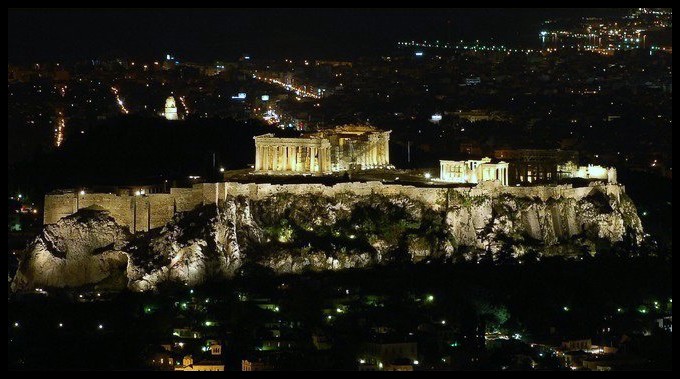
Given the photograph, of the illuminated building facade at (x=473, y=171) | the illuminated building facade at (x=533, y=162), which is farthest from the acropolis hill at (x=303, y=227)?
the illuminated building facade at (x=533, y=162)

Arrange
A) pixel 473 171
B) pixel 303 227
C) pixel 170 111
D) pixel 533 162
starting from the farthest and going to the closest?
pixel 170 111 → pixel 533 162 → pixel 473 171 → pixel 303 227

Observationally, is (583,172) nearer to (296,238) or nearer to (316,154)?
(316,154)

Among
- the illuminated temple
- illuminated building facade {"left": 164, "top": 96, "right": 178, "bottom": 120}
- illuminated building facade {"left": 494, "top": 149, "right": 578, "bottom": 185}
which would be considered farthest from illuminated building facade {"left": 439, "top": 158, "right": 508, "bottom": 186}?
illuminated building facade {"left": 164, "top": 96, "right": 178, "bottom": 120}

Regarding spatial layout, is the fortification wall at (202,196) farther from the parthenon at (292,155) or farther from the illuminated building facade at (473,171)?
the parthenon at (292,155)

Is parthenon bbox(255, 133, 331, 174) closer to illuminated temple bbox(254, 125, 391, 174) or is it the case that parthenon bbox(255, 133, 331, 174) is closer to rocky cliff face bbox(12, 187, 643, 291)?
illuminated temple bbox(254, 125, 391, 174)

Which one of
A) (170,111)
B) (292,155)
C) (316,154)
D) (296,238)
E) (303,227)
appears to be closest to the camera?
(296,238)

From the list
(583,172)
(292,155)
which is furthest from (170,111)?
(583,172)

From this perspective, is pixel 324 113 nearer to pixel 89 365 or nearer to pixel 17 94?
pixel 17 94
